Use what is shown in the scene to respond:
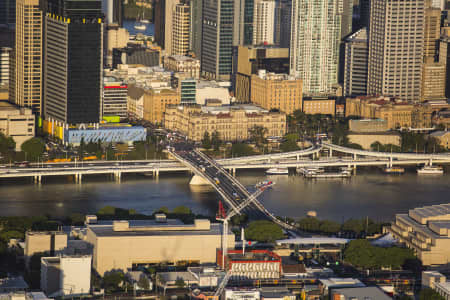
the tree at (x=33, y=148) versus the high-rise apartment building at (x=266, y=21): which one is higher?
the high-rise apartment building at (x=266, y=21)

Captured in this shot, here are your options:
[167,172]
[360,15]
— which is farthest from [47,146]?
[360,15]

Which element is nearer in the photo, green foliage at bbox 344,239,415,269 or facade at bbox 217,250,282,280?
facade at bbox 217,250,282,280

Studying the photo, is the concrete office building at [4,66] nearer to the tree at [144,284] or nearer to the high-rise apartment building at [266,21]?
the high-rise apartment building at [266,21]

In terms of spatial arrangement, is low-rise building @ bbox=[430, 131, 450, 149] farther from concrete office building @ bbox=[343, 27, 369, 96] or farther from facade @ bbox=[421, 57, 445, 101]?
concrete office building @ bbox=[343, 27, 369, 96]

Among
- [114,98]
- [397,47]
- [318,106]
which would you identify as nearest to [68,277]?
[114,98]

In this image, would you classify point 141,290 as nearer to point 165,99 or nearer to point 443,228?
point 443,228

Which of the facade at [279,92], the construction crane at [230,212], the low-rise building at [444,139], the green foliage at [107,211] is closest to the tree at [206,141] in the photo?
the construction crane at [230,212]

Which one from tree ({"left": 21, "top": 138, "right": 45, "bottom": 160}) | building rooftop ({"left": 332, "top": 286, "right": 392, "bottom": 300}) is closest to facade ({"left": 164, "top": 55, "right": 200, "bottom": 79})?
tree ({"left": 21, "top": 138, "right": 45, "bottom": 160})
